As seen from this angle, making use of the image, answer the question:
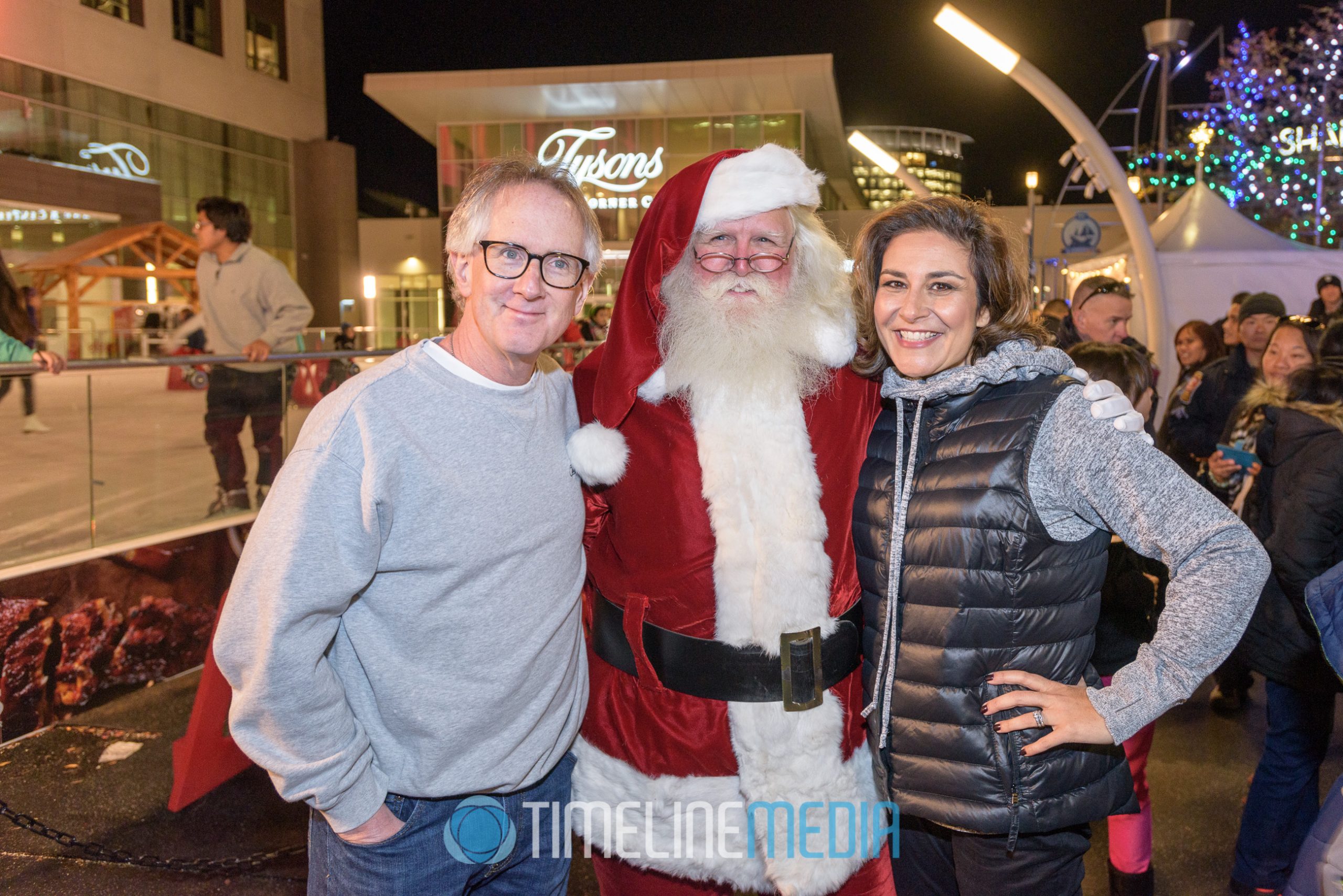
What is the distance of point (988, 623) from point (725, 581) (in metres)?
0.64

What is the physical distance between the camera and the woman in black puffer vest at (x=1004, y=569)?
168cm

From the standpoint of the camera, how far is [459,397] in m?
1.81

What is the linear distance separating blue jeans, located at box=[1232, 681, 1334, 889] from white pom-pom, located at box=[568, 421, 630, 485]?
246cm

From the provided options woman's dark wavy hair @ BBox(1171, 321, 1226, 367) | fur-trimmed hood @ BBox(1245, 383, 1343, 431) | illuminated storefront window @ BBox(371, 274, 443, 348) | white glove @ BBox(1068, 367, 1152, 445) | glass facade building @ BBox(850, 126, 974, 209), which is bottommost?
fur-trimmed hood @ BBox(1245, 383, 1343, 431)

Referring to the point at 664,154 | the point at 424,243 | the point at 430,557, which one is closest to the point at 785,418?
the point at 430,557

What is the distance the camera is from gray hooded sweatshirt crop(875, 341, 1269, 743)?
1.62 metres

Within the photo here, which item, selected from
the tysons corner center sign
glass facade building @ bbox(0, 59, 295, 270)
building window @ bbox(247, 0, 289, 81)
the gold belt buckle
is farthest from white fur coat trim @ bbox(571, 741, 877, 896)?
building window @ bbox(247, 0, 289, 81)

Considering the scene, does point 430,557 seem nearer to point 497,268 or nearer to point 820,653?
point 497,268

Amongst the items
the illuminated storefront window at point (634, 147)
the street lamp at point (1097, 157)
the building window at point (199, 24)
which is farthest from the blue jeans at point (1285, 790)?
the building window at point (199, 24)

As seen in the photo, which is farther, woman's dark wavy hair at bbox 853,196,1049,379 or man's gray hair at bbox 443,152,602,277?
woman's dark wavy hair at bbox 853,196,1049,379

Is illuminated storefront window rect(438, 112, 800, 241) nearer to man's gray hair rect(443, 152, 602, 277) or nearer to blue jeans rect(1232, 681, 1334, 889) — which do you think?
blue jeans rect(1232, 681, 1334, 889)

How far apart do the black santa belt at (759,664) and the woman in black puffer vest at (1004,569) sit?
16 centimetres

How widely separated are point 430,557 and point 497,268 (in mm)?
601

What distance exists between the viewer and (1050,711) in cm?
176
